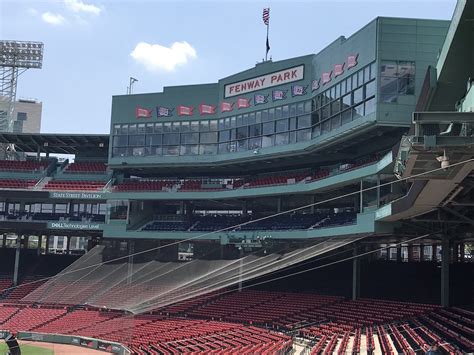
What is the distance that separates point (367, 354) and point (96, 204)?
3559cm

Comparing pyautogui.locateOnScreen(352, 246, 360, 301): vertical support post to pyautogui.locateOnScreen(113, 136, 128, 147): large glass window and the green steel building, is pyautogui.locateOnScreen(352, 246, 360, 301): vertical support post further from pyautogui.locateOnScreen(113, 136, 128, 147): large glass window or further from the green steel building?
pyautogui.locateOnScreen(113, 136, 128, 147): large glass window

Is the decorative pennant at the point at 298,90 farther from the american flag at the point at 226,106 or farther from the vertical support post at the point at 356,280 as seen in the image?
the vertical support post at the point at 356,280

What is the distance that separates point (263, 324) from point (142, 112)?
78.0ft

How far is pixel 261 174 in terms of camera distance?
4641cm

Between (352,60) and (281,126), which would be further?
(281,126)

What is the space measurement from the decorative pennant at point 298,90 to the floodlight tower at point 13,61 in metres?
33.8

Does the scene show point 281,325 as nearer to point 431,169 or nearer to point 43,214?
point 431,169

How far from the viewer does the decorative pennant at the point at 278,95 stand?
132 ft

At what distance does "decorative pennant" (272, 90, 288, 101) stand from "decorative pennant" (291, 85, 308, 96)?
835mm

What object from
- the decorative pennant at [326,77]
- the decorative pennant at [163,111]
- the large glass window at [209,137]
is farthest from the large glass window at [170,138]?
the decorative pennant at [326,77]

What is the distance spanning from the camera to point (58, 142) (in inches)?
2111

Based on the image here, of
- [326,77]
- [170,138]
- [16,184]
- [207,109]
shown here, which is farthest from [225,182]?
[16,184]

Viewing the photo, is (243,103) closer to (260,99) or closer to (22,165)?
(260,99)

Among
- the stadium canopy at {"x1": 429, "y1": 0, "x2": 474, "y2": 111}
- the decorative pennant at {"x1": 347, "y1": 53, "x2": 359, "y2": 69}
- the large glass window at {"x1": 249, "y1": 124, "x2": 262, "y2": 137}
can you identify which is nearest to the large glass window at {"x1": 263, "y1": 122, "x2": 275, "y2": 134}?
the large glass window at {"x1": 249, "y1": 124, "x2": 262, "y2": 137}
